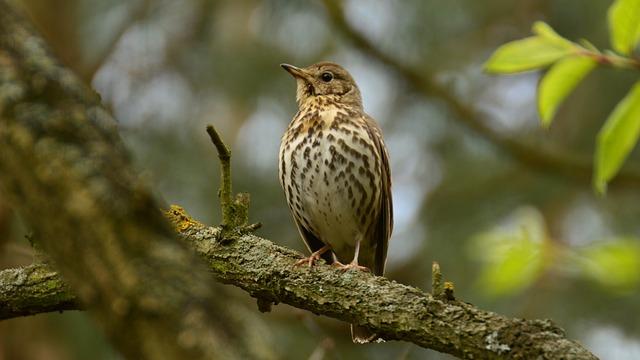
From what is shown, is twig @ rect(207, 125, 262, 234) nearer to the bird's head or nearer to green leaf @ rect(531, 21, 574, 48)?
green leaf @ rect(531, 21, 574, 48)

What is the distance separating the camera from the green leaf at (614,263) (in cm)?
436

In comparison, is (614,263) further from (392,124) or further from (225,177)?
(392,124)

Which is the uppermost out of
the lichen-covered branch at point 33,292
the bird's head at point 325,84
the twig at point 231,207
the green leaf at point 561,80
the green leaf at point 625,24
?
the bird's head at point 325,84

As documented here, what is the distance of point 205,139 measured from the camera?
26.5 ft

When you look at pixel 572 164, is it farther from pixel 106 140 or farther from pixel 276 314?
pixel 106 140

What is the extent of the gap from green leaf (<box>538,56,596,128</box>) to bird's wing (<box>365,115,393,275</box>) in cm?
290

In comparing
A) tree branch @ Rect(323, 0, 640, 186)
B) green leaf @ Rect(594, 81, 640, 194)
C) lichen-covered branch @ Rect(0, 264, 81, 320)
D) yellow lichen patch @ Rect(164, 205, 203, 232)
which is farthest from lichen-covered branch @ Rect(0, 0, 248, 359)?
tree branch @ Rect(323, 0, 640, 186)

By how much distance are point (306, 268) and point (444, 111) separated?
3.98m

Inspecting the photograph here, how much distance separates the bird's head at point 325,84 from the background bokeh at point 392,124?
78cm

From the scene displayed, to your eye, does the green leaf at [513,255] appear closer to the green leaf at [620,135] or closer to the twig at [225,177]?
Result: the twig at [225,177]

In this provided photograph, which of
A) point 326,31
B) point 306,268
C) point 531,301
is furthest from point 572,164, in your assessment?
point 306,268

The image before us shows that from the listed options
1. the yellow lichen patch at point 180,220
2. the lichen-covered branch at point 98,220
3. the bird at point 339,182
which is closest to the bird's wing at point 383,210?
the bird at point 339,182

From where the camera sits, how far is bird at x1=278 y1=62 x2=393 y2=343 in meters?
5.85

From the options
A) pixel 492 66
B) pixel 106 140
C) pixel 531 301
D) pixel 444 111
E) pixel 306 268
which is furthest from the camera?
pixel 444 111
